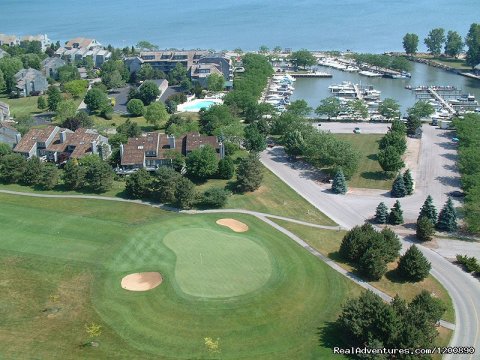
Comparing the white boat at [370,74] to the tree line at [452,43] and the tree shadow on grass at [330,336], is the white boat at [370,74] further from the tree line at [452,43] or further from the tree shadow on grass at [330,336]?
the tree shadow on grass at [330,336]

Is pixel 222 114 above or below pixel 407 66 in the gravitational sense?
below

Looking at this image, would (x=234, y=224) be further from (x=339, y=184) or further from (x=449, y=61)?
(x=449, y=61)

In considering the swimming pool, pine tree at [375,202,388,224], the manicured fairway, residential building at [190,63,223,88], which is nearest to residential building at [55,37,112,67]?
residential building at [190,63,223,88]

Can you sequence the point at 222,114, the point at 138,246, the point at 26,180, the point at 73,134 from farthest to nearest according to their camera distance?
1. the point at 222,114
2. the point at 73,134
3. the point at 26,180
4. the point at 138,246

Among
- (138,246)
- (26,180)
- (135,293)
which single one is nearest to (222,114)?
(26,180)

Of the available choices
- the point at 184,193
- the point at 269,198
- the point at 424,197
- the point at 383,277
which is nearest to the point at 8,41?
the point at 184,193

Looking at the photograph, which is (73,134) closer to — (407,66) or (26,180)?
(26,180)
